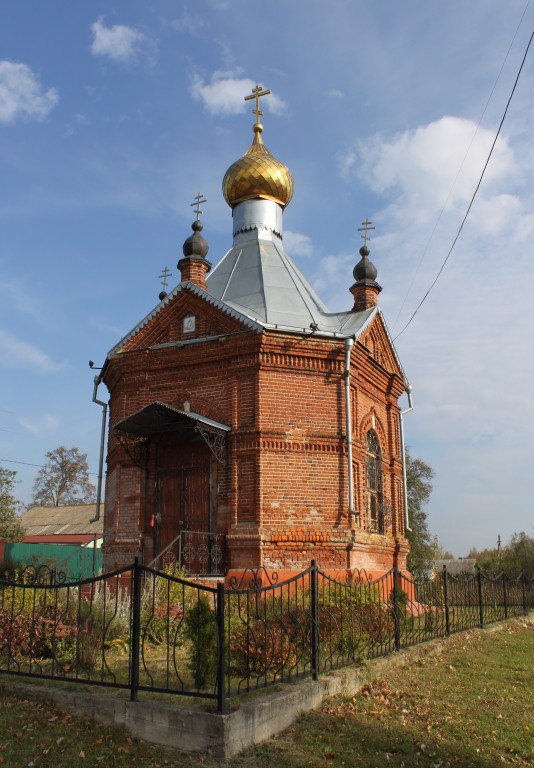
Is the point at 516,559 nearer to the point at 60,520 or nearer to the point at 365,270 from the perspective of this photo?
the point at 365,270

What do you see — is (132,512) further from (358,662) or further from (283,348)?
(358,662)

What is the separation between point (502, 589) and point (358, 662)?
6824 mm

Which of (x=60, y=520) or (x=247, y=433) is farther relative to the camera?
(x=60, y=520)

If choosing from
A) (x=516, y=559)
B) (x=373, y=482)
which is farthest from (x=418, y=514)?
(x=373, y=482)

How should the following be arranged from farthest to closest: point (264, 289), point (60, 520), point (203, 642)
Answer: point (60, 520)
point (264, 289)
point (203, 642)

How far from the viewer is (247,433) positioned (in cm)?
1050

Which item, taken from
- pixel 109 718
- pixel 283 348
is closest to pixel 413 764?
pixel 109 718

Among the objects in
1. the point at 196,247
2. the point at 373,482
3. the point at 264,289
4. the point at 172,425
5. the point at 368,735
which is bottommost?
the point at 368,735

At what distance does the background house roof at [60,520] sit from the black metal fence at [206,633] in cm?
2690

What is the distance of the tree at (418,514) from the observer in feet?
85.9

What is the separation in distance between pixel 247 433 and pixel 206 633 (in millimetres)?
5449

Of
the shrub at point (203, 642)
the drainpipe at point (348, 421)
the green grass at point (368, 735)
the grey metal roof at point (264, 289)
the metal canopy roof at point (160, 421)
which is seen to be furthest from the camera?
the grey metal roof at point (264, 289)

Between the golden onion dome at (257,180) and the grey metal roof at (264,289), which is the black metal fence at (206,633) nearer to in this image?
the grey metal roof at (264,289)

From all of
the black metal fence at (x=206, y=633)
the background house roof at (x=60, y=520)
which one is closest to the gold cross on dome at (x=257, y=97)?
the black metal fence at (x=206, y=633)
